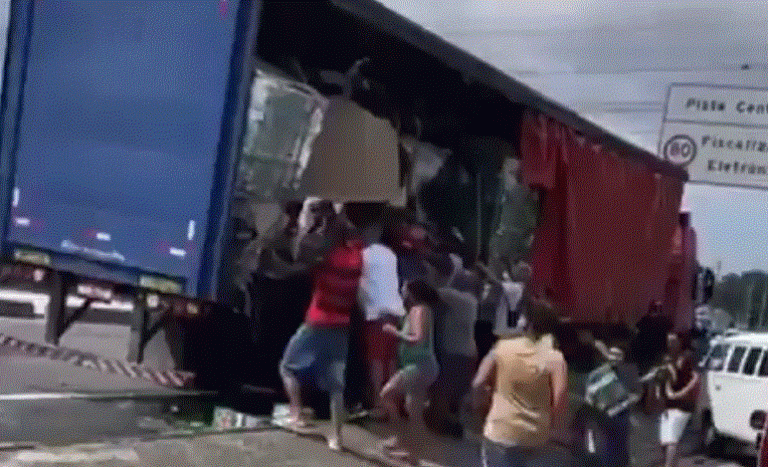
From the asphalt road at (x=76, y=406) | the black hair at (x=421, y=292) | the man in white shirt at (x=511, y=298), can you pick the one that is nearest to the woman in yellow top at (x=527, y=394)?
the asphalt road at (x=76, y=406)

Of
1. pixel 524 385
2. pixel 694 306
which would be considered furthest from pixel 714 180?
pixel 524 385

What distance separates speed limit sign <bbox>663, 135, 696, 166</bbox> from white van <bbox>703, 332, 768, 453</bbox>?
10.1 ft

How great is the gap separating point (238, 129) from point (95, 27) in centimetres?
125

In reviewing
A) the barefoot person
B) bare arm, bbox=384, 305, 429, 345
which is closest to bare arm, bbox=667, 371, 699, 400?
the barefoot person

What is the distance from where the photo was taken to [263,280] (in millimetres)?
9203

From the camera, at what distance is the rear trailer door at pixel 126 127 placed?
7.23m

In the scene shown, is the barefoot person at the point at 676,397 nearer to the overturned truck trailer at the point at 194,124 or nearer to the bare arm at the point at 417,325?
the overturned truck trailer at the point at 194,124

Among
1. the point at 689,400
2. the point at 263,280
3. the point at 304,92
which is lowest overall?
the point at 689,400

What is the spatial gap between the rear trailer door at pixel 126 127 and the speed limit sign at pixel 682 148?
11612 millimetres

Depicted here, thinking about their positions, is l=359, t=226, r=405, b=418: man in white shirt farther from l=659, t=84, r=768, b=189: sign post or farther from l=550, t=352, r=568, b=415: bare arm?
l=659, t=84, r=768, b=189: sign post

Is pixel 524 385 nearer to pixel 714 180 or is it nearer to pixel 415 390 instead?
pixel 415 390

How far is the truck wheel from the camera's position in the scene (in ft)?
50.4

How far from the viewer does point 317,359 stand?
28.2ft

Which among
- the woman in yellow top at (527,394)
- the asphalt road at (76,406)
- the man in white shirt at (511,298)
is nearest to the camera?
the woman in yellow top at (527,394)
